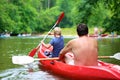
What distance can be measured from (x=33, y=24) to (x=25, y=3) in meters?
5.30

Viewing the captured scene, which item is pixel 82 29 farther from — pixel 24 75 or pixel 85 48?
pixel 24 75

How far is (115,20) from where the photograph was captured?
70.0 ft

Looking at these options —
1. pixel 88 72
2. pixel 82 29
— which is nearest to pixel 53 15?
A: pixel 88 72

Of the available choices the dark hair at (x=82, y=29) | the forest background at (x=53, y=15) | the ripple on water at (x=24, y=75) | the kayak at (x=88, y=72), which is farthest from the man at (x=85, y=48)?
the forest background at (x=53, y=15)

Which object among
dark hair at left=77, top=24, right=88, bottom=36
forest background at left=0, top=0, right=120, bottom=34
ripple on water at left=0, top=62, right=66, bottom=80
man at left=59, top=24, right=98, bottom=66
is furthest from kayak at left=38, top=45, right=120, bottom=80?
forest background at left=0, top=0, right=120, bottom=34

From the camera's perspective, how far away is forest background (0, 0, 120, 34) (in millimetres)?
22067

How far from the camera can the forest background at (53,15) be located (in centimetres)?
2207

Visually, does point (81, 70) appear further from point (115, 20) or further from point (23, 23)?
point (23, 23)

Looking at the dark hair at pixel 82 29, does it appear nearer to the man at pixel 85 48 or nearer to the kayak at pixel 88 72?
the man at pixel 85 48

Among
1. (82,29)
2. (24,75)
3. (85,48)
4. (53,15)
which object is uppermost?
(53,15)

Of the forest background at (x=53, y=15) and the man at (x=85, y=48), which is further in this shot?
the forest background at (x=53, y=15)

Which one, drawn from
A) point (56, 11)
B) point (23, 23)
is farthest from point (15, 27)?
point (56, 11)

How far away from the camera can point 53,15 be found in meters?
79.5

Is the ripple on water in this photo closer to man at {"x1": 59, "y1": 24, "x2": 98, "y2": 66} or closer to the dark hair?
man at {"x1": 59, "y1": 24, "x2": 98, "y2": 66}
